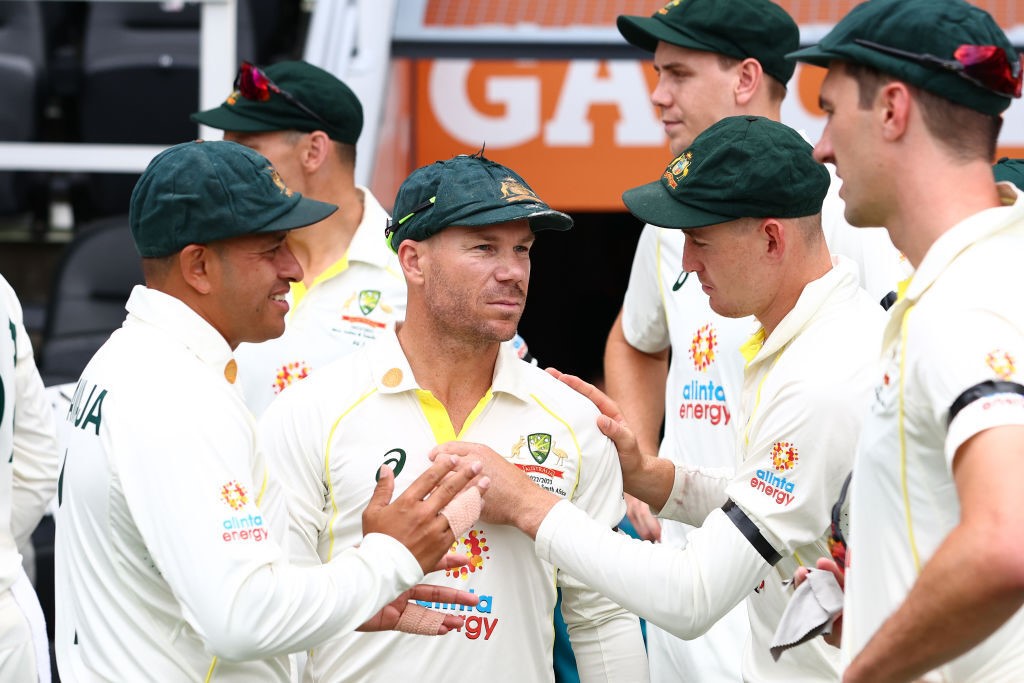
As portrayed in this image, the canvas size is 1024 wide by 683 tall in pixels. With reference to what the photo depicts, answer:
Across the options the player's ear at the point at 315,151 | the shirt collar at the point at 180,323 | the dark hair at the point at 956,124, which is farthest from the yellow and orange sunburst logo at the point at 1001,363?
the player's ear at the point at 315,151

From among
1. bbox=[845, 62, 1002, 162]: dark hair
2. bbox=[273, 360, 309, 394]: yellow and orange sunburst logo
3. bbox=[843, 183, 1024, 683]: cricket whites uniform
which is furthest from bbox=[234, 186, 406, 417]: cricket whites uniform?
bbox=[845, 62, 1002, 162]: dark hair

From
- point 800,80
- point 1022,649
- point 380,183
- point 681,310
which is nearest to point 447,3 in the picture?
point 380,183

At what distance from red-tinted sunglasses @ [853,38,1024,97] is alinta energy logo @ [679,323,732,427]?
1.73m

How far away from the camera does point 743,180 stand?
297 centimetres

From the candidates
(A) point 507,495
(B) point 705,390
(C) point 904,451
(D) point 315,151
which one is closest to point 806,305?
(A) point 507,495

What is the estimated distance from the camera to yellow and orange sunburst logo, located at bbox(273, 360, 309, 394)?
4.07 metres

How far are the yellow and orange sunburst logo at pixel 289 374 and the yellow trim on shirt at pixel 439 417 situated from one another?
3.79 ft

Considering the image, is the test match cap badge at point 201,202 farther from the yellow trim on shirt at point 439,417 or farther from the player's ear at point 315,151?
the player's ear at point 315,151

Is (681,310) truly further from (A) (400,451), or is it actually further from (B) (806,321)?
(A) (400,451)

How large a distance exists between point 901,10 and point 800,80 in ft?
10.4

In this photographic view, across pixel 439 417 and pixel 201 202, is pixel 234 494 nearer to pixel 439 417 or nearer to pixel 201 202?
pixel 201 202

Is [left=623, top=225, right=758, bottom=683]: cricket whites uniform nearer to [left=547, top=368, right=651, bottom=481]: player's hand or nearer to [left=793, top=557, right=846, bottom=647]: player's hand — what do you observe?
[left=547, top=368, right=651, bottom=481]: player's hand

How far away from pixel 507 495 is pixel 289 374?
1423 mm

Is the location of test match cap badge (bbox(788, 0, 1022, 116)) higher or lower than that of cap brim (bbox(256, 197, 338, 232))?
higher
